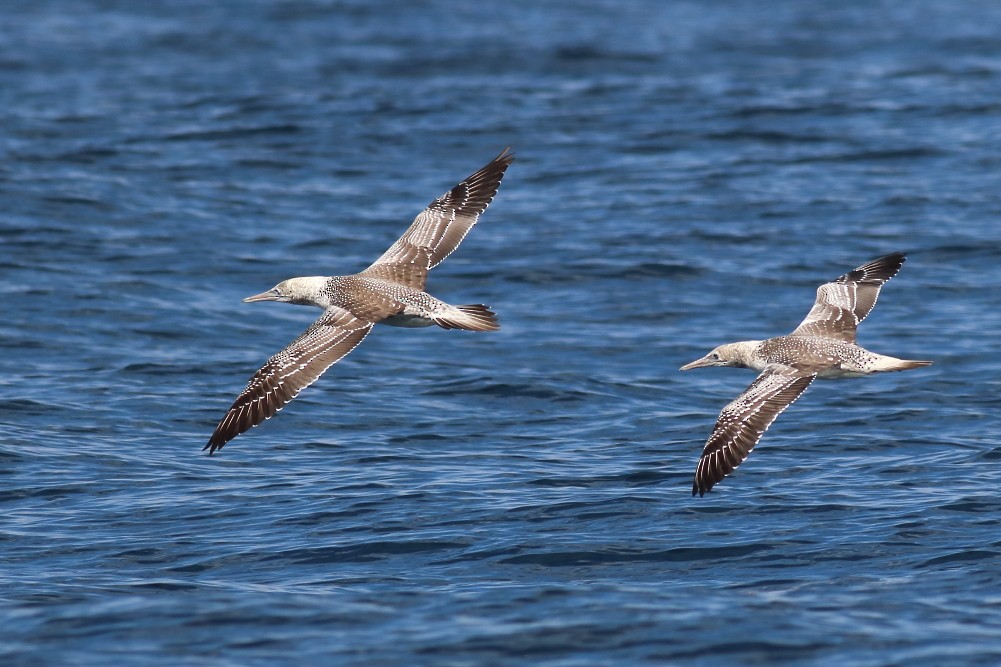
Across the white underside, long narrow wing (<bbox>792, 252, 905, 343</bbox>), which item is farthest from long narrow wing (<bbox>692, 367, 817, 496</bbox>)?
the white underside

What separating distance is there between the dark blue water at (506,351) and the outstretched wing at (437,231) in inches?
64.9

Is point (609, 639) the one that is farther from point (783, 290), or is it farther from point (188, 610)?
point (783, 290)

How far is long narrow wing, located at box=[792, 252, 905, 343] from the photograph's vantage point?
13.1 metres

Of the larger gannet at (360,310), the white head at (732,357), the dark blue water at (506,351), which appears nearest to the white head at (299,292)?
the larger gannet at (360,310)

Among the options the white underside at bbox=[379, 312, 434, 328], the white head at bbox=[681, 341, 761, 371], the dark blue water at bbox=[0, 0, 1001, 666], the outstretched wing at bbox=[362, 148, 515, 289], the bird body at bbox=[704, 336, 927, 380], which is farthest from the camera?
the outstretched wing at bbox=[362, 148, 515, 289]

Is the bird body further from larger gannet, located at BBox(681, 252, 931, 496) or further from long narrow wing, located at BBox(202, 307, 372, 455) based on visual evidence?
long narrow wing, located at BBox(202, 307, 372, 455)

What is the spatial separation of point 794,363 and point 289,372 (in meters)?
3.97

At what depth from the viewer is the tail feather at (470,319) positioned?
12125 mm

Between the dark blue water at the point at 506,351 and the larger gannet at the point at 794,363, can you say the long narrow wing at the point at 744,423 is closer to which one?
the larger gannet at the point at 794,363

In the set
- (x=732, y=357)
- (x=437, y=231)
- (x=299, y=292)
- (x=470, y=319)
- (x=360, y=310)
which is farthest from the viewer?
(x=437, y=231)

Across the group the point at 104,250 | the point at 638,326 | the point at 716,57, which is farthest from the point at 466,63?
the point at 638,326

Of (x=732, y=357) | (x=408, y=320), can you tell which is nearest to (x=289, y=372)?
(x=408, y=320)

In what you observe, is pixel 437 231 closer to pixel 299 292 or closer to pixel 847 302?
pixel 299 292

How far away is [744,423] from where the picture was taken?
39.0 feet
